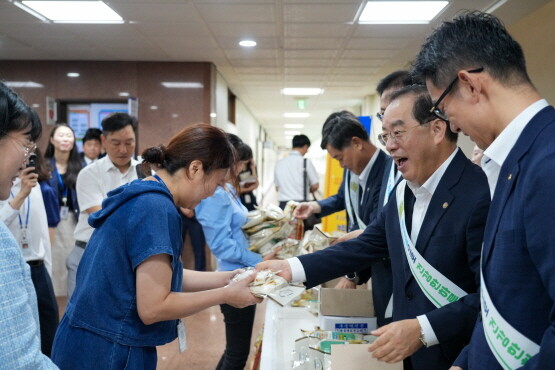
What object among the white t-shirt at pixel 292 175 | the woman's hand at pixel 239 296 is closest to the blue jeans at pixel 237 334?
the woman's hand at pixel 239 296

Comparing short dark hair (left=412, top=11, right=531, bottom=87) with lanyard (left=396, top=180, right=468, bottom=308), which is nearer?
short dark hair (left=412, top=11, right=531, bottom=87)

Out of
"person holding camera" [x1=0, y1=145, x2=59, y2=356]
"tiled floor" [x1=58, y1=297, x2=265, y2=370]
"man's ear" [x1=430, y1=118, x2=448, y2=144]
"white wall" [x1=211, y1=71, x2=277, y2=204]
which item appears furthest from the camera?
"white wall" [x1=211, y1=71, x2=277, y2=204]

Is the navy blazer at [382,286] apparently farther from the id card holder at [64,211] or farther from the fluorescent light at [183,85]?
the fluorescent light at [183,85]

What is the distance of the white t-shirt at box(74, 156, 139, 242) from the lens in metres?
3.37

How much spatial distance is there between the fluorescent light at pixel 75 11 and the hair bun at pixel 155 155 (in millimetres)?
3242

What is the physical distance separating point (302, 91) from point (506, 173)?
28.0 feet

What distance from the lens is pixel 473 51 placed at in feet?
3.45

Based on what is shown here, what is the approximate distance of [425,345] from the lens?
1403 mm

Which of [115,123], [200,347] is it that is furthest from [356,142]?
Result: [200,347]

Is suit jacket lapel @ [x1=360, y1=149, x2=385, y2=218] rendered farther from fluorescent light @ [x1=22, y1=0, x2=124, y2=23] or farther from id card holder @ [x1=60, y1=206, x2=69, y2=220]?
id card holder @ [x1=60, y1=206, x2=69, y2=220]

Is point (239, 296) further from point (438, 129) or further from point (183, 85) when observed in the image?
point (183, 85)

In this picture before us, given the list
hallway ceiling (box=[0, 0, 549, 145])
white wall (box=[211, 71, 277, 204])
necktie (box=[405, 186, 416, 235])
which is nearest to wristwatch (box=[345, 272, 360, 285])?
necktie (box=[405, 186, 416, 235])

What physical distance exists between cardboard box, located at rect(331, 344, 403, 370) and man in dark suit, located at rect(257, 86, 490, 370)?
0.03 meters

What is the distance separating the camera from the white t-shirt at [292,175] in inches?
292
